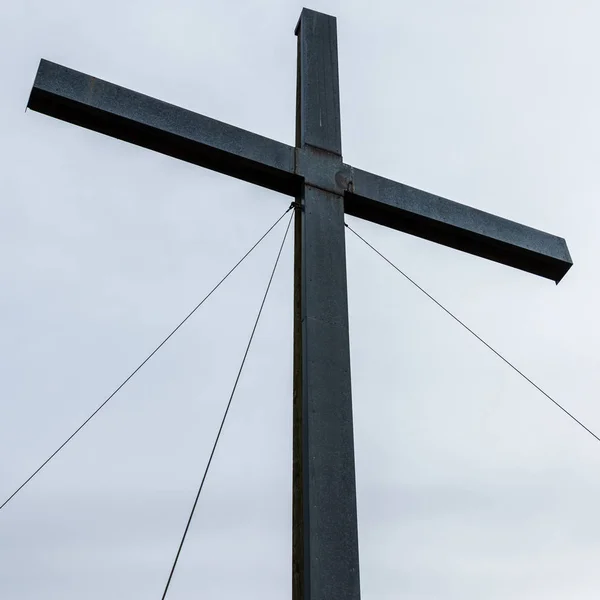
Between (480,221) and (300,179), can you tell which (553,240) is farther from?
(300,179)

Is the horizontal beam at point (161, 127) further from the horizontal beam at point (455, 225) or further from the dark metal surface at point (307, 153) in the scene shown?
the horizontal beam at point (455, 225)

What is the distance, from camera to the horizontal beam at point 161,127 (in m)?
3.72

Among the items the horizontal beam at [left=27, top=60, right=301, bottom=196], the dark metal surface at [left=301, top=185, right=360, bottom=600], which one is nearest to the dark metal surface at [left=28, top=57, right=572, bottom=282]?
the horizontal beam at [left=27, top=60, right=301, bottom=196]

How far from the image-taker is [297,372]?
338 cm

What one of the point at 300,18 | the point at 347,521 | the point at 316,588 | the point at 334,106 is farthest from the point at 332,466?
the point at 300,18

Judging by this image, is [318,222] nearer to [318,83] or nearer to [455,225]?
[455,225]

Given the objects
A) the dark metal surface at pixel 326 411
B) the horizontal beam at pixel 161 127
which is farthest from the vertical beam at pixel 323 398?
the horizontal beam at pixel 161 127

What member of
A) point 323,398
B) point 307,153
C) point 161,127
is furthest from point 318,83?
point 323,398

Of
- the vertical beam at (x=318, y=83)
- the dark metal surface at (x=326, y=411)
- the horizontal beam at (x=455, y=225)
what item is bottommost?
the dark metal surface at (x=326, y=411)

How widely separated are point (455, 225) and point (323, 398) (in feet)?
4.61

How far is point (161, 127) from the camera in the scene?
3805 millimetres

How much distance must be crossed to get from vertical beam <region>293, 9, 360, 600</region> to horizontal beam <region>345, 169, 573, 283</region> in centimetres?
24

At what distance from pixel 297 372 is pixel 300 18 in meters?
2.26

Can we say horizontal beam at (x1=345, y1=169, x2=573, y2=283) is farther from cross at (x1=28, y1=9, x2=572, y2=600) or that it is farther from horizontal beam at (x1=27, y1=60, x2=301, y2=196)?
horizontal beam at (x1=27, y1=60, x2=301, y2=196)
